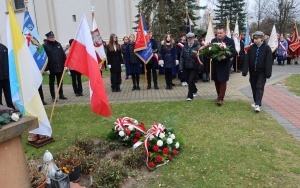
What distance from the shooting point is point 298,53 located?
18.7 metres

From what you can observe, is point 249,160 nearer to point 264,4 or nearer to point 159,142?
point 159,142

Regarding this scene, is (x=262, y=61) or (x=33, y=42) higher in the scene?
(x=33, y=42)

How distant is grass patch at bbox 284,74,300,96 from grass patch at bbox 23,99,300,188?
2.71 metres

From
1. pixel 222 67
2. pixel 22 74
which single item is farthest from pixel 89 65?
pixel 222 67

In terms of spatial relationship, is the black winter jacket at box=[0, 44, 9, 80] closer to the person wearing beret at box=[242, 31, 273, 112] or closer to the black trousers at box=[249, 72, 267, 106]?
the person wearing beret at box=[242, 31, 273, 112]

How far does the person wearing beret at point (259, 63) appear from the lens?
7.25 m

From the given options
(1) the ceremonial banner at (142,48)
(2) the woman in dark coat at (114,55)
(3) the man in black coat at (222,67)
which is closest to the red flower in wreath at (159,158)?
(3) the man in black coat at (222,67)

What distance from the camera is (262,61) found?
7320mm

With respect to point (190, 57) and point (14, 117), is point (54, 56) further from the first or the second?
point (14, 117)

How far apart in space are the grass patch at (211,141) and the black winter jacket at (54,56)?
1.44m

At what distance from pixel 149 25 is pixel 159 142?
34.6ft

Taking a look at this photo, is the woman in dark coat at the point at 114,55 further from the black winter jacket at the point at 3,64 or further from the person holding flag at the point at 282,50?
the person holding flag at the point at 282,50

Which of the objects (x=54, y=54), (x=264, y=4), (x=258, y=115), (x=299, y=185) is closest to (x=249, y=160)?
(x=299, y=185)

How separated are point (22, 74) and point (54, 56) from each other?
4519 mm
